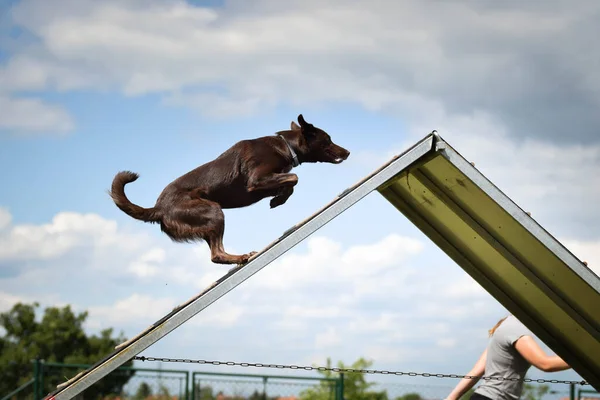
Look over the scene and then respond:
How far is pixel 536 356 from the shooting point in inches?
207

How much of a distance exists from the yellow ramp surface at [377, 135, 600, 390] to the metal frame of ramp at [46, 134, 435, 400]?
0.17m

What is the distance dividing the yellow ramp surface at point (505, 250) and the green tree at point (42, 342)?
1116cm

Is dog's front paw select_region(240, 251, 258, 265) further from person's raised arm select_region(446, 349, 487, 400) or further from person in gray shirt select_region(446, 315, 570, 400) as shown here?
person's raised arm select_region(446, 349, 487, 400)

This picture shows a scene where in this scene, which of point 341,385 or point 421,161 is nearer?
point 421,161

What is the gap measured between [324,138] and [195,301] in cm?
169

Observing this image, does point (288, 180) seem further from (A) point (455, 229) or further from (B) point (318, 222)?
(A) point (455, 229)

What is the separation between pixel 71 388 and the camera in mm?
4324

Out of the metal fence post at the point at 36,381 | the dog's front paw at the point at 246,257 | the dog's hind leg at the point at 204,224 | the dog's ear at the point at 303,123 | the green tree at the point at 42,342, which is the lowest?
the dog's front paw at the point at 246,257

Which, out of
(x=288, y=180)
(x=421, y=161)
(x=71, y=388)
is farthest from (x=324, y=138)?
(x=71, y=388)

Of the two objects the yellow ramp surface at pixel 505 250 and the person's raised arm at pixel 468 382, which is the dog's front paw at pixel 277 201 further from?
the person's raised arm at pixel 468 382

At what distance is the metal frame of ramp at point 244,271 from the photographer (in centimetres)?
427

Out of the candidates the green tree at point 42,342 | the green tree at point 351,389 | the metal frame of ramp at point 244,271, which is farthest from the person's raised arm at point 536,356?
the green tree at point 42,342

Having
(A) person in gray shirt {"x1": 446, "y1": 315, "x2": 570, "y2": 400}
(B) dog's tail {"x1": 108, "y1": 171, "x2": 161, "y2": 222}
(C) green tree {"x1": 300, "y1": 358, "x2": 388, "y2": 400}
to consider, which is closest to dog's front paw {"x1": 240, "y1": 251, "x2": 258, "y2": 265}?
(B) dog's tail {"x1": 108, "y1": 171, "x2": 161, "y2": 222}

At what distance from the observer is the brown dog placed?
15.8ft
